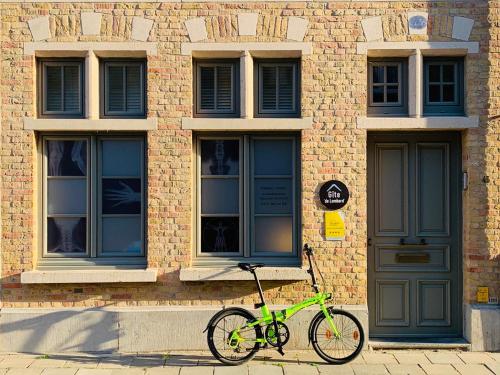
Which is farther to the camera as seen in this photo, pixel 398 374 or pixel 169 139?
pixel 169 139

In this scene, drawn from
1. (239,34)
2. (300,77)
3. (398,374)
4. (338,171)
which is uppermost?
(239,34)

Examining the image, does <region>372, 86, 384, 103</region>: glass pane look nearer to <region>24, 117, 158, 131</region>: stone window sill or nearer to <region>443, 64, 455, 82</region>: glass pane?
<region>443, 64, 455, 82</region>: glass pane

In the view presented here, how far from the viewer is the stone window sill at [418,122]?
8.21 m

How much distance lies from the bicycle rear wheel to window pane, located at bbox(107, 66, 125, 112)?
3.09 m

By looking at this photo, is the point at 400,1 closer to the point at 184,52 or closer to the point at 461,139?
the point at 461,139

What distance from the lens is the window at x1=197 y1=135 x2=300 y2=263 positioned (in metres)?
8.51

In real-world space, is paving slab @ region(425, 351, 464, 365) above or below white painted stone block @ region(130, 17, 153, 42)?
below

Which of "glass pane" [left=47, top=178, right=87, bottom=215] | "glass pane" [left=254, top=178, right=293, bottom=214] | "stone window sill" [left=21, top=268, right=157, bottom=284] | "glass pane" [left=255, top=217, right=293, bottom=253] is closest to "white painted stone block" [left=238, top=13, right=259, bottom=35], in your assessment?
"glass pane" [left=254, top=178, right=293, bottom=214]

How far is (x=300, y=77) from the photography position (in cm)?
840

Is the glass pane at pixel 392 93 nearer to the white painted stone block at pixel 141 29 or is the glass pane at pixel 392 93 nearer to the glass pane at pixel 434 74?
the glass pane at pixel 434 74

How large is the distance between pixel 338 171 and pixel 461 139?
1746 millimetres

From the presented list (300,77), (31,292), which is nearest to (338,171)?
(300,77)

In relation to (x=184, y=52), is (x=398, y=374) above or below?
below

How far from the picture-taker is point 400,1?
8.26 meters
